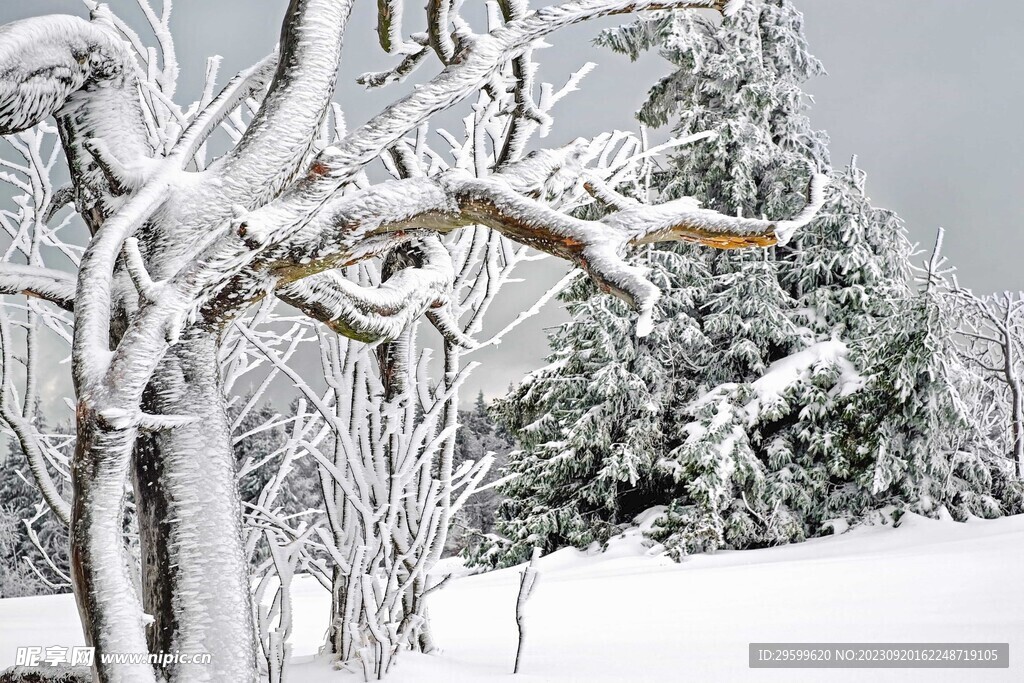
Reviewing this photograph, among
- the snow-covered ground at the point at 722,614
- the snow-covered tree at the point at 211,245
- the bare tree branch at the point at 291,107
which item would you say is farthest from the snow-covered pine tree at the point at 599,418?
the bare tree branch at the point at 291,107

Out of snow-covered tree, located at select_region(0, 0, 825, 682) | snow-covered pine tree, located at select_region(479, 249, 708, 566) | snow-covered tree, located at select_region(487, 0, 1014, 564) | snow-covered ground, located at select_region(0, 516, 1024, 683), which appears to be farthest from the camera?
snow-covered pine tree, located at select_region(479, 249, 708, 566)

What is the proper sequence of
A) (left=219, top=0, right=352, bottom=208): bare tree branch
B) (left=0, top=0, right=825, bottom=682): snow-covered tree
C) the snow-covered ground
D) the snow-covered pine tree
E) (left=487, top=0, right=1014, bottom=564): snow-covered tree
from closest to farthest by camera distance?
(left=0, top=0, right=825, bottom=682): snow-covered tree
(left=219, top=0, right=352, bottom=208): bare tree branch
the snow-covered ground
(left=487, top=0, right=1014, bottom=564): snow-covered tree
the snow-covered pine tree

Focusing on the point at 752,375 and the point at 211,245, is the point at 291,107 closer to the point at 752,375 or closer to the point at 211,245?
the point at 211,245

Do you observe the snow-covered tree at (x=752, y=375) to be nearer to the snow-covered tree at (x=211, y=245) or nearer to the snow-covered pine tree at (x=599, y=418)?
the snow-covered pine tree at (x=599, y=418)

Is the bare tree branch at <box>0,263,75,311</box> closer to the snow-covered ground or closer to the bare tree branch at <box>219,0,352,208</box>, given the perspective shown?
the bare tree branch at <box>219,0,352,208</box>

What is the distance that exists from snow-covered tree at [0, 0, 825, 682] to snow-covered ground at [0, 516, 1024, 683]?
4.04 feet

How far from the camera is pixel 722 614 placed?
4500 millimetres

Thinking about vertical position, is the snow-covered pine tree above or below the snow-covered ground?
above

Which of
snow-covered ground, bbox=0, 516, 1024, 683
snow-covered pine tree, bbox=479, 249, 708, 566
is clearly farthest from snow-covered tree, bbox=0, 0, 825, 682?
snow-covered pine tree, bbox=479, 249, 708, 566

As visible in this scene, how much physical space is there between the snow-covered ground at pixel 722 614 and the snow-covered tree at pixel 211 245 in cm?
123

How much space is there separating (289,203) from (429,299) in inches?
23.8

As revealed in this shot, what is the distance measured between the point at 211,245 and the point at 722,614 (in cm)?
394

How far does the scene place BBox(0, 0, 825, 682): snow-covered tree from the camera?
1522mm

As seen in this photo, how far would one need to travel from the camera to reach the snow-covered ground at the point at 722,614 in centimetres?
284
